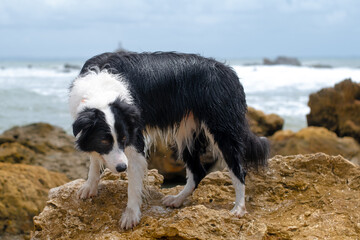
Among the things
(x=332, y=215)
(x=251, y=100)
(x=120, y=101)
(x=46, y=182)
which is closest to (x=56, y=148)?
(x=46, y=182)

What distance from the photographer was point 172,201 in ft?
15.3

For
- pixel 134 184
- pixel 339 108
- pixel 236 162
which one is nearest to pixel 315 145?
Result: pixel 339 108

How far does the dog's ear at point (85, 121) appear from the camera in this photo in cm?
364

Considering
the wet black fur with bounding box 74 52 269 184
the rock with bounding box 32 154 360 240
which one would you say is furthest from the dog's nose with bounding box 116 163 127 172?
the rock with bounding box 32 154 360 240

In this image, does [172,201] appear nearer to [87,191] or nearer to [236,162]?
[236,162]

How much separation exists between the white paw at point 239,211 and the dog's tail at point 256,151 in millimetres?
559

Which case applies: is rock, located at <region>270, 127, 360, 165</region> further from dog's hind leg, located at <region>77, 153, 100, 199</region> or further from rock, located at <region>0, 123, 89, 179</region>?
dog's hind leg, located at <region>77, 153, 100, 199</region>

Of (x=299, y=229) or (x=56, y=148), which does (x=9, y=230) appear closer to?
(x=56, y=148)

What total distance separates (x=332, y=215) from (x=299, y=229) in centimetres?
42

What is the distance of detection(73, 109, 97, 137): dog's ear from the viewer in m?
3.64

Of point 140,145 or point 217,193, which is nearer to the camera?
point 140,145

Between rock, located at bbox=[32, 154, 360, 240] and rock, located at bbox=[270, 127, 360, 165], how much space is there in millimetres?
4054

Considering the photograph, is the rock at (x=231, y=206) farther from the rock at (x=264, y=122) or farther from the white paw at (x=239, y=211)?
the rock at (x=264, y=122)

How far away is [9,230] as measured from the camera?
6227mm
